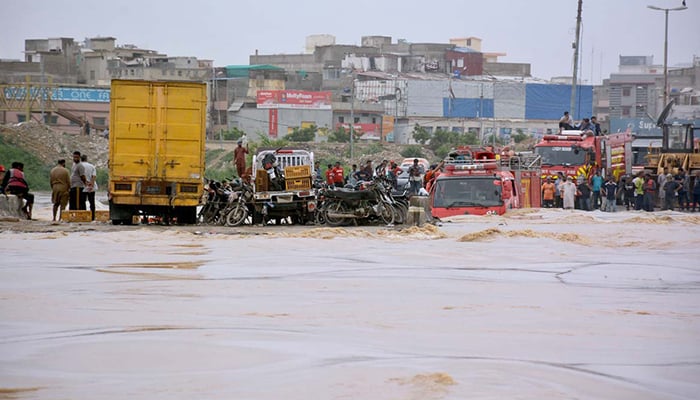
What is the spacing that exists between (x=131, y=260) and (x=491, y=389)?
8.76m

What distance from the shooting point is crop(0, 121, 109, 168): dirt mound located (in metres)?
62.7

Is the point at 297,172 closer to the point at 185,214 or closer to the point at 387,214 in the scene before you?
the point at 387,214

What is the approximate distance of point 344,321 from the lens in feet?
34.1

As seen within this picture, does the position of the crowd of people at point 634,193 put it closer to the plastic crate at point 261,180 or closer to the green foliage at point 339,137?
the plastic crate at point 261,180

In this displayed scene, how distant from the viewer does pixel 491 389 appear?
7.76m

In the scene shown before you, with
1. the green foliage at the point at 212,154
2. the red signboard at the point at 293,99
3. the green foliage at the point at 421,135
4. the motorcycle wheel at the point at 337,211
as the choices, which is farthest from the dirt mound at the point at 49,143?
the motorcycle wheel at the point at 337,211

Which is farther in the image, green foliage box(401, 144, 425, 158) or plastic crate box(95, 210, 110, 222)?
green foliage box(401, 144, 425, 158)

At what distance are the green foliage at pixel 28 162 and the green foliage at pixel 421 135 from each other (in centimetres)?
3423

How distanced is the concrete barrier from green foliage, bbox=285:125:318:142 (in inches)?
2304

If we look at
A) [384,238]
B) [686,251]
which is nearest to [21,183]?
[384,238]

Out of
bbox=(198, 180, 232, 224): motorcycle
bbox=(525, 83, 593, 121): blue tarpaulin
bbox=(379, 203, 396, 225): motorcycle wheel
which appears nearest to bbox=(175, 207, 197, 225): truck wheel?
bbox=(198, 180, 232, 224): motorcycle

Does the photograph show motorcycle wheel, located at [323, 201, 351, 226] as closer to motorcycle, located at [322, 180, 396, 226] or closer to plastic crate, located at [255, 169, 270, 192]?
motorcycle, located at [322, 180, 396, 226]

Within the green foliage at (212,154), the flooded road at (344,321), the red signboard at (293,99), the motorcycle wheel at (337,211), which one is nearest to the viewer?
the flooded road at (344,321)

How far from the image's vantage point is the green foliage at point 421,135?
88375 millimetres
